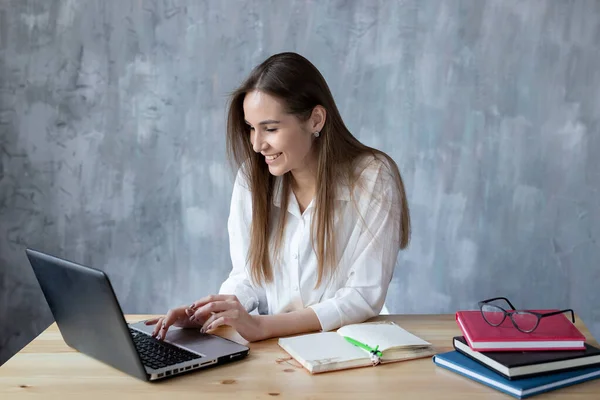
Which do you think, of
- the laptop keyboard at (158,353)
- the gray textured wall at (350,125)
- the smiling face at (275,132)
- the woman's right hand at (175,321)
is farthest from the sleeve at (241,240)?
the gray textured wall at (350,125)

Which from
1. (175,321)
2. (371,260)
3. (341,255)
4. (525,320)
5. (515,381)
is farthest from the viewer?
(341,255)

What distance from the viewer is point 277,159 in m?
2.00

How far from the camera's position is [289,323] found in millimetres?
1692

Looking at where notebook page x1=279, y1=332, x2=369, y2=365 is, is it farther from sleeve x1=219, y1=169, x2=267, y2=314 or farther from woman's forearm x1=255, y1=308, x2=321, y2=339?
sleeve x1=219, y1=169, x2=267, y2=314

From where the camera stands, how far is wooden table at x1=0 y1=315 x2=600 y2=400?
4.33 feet

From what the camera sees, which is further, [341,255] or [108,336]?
[341,255]

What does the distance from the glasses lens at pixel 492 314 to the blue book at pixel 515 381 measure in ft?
0.35

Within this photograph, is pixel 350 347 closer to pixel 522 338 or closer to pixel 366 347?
pixel 366 347

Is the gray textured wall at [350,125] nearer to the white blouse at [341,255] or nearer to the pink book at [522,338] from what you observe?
the white blouse at [341,255]

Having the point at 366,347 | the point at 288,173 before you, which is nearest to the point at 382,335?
the point at 366,347

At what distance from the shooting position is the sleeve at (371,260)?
1.80 metres

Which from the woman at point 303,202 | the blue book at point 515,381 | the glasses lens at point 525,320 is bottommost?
the blue book at point 515,381

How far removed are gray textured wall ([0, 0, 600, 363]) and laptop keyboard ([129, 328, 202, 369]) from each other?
63.5 inches

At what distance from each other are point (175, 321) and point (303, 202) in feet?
1.97
